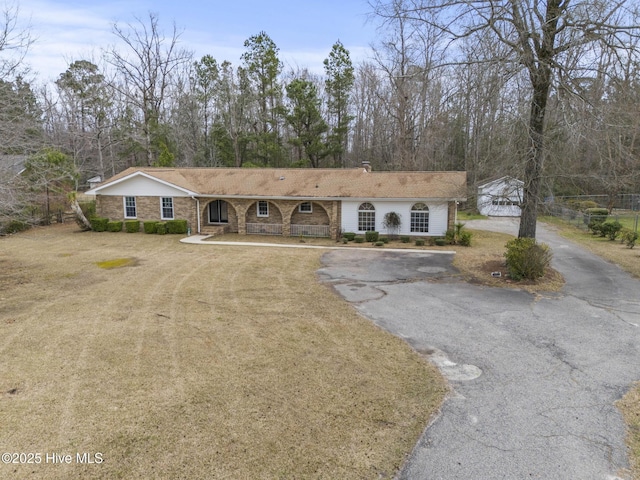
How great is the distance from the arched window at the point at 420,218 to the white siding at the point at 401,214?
160mm

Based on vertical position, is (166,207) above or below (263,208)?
above

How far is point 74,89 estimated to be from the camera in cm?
3619

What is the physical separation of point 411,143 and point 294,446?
35.3m

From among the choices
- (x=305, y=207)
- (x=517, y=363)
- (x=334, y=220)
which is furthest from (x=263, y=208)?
(x=517, y=363)

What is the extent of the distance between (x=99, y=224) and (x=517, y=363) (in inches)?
930

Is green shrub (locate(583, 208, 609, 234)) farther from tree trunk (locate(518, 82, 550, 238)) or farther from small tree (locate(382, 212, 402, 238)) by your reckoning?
tree trunk (locate(518, 82, 550, 238))

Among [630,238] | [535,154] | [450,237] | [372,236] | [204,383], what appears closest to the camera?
[204,383]

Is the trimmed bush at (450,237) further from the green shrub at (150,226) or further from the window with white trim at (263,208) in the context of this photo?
the green shrub at (150,226)

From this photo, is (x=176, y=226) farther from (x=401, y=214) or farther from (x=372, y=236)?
(x=401, y=214)

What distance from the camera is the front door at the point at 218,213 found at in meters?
24.9

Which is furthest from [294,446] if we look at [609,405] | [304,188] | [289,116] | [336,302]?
[289,116]

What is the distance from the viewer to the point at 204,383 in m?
6.52

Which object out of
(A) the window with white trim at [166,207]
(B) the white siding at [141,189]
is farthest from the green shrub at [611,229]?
(A) the window with white trim at [166,207]

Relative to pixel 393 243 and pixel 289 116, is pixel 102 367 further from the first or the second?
pixel 289 116
